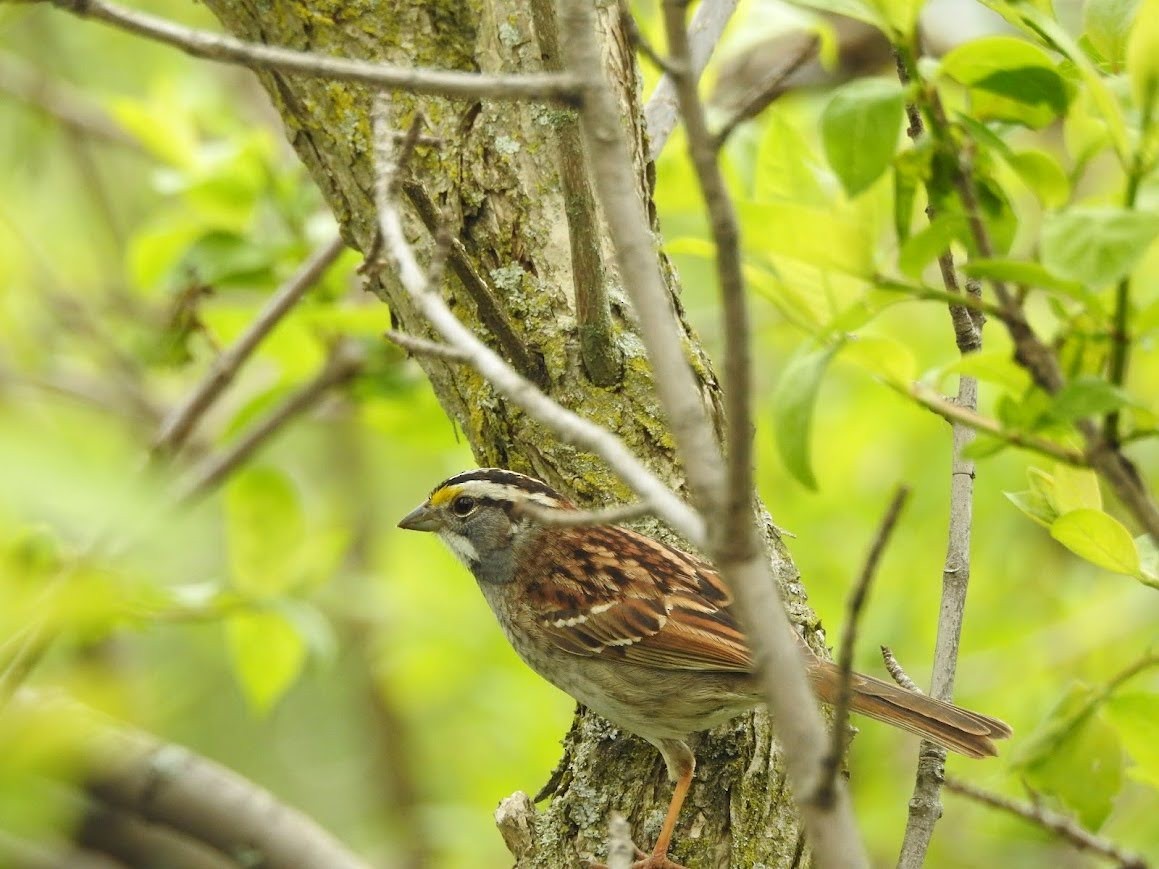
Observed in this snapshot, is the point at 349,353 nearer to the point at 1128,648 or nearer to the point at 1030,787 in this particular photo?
the point at 1030,787

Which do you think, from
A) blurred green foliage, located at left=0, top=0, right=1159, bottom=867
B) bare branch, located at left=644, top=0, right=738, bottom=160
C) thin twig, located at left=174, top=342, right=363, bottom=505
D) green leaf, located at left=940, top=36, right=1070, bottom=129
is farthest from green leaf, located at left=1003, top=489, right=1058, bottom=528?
thin twig, located at left=174, top=342, right=363, bottom=505

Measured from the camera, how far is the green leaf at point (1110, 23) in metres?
1.90

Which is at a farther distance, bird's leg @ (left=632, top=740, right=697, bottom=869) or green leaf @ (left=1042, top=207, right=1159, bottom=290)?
bird's leg @ (left=632, top=740, right=697, bottom=869)

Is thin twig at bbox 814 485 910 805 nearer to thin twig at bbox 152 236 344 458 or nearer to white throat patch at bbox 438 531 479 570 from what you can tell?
white throat patch at bbox 438 531 479 570

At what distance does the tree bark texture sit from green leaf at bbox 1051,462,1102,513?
2.80 feet

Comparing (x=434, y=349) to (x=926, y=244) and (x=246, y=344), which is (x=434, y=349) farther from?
(x=246, y=344)

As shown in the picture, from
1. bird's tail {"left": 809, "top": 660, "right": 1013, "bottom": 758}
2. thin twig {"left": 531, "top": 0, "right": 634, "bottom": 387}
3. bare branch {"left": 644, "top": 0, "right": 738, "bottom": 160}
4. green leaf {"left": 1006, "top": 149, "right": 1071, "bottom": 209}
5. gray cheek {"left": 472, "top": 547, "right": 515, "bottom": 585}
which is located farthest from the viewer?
gray cheek {"left": 472, "top": 547, "right": 515, "bottom": 585}

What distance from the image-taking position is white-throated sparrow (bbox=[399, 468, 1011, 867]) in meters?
2.88

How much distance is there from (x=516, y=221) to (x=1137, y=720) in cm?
157

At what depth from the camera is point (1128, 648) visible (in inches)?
204

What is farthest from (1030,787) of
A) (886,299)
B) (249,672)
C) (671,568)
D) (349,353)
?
(349,353)

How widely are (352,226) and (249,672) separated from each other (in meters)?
1.51

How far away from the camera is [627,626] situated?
347 centimetres

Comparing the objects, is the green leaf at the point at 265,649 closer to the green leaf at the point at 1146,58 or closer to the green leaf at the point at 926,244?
the green leaf at the point at 926,244
